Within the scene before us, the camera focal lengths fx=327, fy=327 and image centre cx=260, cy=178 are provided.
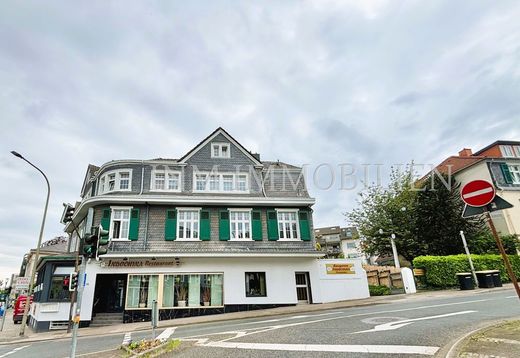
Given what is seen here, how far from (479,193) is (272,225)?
1704 cm

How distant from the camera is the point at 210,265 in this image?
2089 centimetres

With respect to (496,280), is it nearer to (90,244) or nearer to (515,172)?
(515,172)

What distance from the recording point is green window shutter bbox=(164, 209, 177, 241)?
829 inches

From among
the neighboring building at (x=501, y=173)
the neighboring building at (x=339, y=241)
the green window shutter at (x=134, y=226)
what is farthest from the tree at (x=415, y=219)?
the neighboring building at (x=339, y=241)

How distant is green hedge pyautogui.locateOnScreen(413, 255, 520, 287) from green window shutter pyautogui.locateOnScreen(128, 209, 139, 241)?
1984 centimetres

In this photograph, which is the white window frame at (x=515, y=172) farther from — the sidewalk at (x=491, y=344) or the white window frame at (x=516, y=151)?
the sidewalk at (x=491, y=344)

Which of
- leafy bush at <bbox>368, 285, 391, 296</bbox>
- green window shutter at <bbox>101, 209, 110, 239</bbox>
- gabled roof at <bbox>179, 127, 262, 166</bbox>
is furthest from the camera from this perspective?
gabled roof at <bbox>179, 127, 262, 166</bbox>

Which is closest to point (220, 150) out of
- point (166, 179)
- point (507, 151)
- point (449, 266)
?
point (166, 179)

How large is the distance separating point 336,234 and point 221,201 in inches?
2567

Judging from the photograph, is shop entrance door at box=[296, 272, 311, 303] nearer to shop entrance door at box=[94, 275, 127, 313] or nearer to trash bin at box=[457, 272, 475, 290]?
trash bin at box=[457, 272, 475, 290]

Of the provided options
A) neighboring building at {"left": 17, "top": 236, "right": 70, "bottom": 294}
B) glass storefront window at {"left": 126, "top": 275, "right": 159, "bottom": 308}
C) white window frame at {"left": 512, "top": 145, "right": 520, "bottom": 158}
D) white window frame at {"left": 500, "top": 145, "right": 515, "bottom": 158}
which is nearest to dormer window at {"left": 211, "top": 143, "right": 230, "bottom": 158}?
glass storefront window at {"left": 126, "top": 275, "right": 159, "bottom": 308}

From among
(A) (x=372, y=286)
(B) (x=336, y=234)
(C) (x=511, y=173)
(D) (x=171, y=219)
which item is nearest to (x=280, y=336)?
(D) (x=171, y=219)

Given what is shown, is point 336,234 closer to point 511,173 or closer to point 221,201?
point 511,173

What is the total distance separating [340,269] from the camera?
73.1 ft
